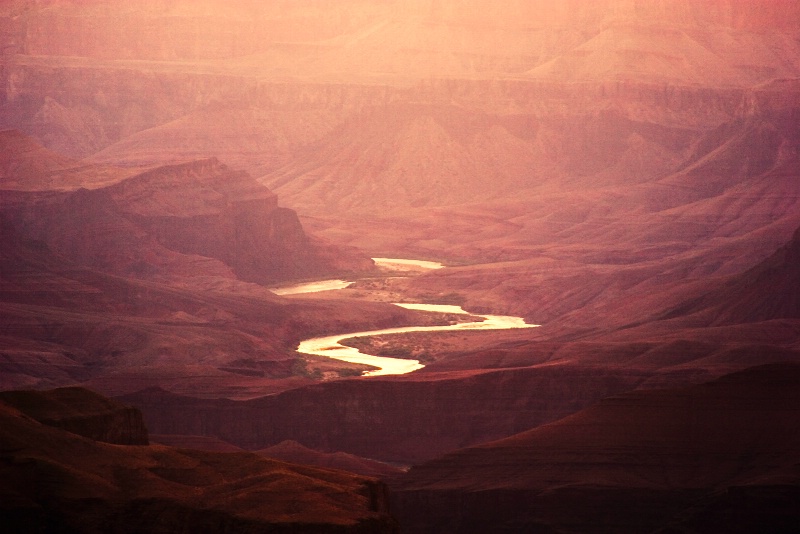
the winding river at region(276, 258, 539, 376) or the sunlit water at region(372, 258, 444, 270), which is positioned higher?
the sunlit water at region(372, 258, 444, 270)

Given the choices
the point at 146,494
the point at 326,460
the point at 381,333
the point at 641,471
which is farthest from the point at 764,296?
the point at 146,494

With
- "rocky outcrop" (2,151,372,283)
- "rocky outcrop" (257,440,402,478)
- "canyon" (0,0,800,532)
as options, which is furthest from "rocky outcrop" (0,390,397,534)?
"rocky outcrop" (2,151,372,283)

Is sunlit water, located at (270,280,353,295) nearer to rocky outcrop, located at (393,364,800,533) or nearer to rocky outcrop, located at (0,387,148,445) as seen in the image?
rocky outcrop, located at (393,364,800,533)

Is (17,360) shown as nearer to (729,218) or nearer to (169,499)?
(169,499)

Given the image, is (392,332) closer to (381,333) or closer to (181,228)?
(381,333)

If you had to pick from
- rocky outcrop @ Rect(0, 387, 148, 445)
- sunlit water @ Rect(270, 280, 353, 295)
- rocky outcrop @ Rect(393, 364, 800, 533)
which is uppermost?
sunlit water @ Rect(270, 280, 353, 295)

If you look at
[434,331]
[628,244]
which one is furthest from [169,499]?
[628,244]

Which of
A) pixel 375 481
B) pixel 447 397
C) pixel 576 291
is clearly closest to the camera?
pixel 375 481
